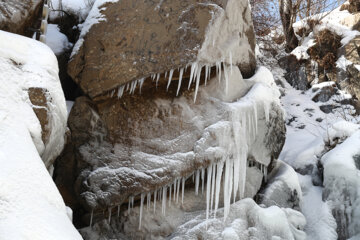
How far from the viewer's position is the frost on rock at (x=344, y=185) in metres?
4.34

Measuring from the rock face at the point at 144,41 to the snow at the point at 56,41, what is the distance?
0.58 metres

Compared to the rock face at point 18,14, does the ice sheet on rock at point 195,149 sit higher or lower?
lower

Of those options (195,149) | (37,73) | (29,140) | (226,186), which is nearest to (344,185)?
(226,186)

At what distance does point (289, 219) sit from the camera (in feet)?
14.2

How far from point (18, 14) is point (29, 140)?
1.87 m

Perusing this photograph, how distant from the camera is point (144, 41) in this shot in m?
3.85

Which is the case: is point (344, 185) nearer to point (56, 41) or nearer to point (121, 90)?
point (121, 90)

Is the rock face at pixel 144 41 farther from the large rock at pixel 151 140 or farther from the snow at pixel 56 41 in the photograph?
the snow at pixel 56 41

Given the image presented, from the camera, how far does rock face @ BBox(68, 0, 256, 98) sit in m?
3.78

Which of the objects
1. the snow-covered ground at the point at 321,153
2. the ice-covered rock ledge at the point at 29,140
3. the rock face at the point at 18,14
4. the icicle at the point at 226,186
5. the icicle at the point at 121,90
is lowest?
the snow-covered ground at the point at 321,153

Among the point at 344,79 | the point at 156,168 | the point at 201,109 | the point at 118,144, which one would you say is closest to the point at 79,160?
the point at 118,144

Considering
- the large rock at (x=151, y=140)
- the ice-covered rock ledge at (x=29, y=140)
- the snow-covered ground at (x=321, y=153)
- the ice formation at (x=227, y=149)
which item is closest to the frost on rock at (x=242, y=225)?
the ice formation at (x=227, y=149)

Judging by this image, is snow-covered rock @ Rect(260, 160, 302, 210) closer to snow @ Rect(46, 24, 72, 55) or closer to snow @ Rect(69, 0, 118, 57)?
snow @ Rect(69, 0, 118, 57)

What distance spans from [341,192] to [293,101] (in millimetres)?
3495
